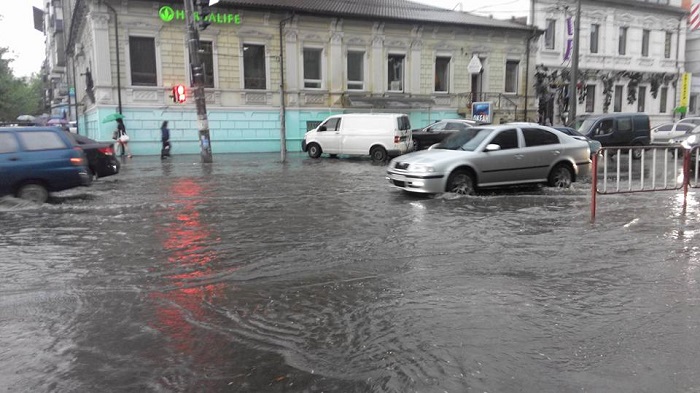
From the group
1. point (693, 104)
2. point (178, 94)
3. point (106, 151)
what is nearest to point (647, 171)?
point (106, 151)

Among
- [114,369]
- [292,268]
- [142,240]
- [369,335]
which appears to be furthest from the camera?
[142,240]

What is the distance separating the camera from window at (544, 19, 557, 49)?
117ft

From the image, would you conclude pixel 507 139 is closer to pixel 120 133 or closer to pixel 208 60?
pixel 120 133

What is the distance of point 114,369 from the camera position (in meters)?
3.70

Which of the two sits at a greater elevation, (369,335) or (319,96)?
(319,96)

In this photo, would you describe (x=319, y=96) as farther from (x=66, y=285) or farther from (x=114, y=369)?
(x=114, y=369)

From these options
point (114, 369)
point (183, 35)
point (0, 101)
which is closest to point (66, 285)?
point (114, 369)

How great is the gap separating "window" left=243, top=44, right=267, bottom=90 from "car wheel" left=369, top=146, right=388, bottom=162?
359 inches

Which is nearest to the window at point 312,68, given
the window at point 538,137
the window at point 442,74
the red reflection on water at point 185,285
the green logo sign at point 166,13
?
the green logo sign at point 166,13

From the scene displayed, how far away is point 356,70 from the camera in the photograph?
30.4 m

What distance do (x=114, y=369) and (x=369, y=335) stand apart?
1855mm

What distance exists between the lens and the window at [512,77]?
34.0m

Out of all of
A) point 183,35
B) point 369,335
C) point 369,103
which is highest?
point 183,35

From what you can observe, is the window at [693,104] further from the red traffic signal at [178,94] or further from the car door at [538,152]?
the red traffic signal at [178,94]
